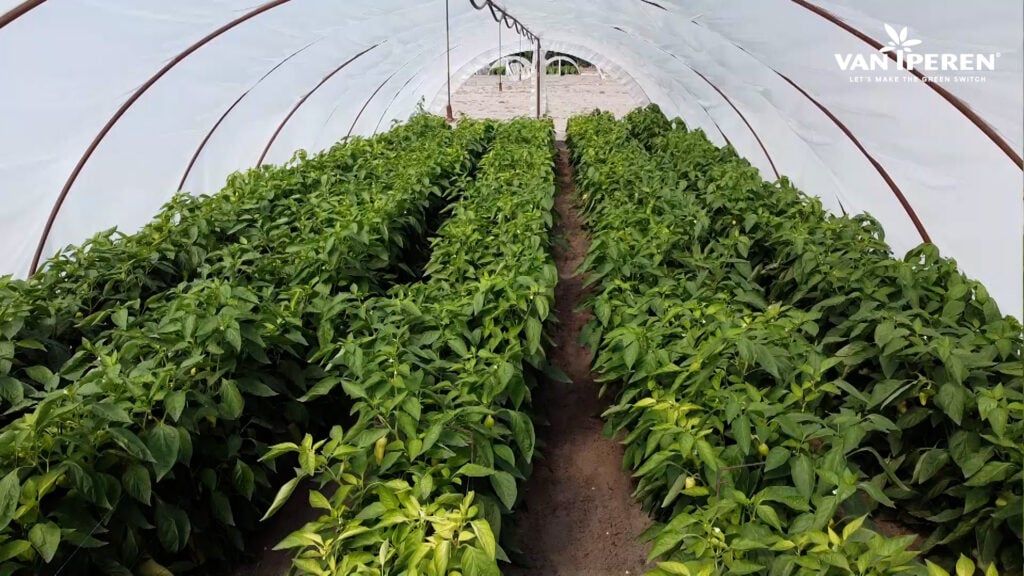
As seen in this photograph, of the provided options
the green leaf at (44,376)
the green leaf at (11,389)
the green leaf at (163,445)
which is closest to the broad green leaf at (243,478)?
the green leaf at (163,445)

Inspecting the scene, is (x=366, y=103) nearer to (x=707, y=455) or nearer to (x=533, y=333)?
(x=533, y=333)

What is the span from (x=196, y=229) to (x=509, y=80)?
28555 mm

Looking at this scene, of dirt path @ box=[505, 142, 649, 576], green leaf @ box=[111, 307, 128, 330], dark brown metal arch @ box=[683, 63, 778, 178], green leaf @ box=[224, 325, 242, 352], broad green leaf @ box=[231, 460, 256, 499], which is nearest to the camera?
green leaf @ box=[224, 325, 242, 352]

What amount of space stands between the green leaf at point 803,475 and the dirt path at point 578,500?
123cm

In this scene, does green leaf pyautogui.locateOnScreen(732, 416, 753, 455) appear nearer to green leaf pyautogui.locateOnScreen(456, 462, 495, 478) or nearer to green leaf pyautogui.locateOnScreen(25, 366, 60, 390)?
green leaf pyautogui.locateOnScreen(456, 462, 495, 478)

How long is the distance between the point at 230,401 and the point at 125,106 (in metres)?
3.73

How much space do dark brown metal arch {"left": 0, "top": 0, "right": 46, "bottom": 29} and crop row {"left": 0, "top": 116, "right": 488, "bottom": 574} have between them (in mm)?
1315

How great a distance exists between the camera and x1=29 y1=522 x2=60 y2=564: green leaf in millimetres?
1912

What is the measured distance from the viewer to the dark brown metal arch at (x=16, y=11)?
3.53 m

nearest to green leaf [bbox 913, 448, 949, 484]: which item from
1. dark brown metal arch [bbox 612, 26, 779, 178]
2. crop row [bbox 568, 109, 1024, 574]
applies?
crop row [bbox 568, 109, 1024, 574]

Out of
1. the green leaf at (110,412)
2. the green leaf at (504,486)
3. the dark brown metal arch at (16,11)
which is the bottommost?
the green leaf at (504,486)

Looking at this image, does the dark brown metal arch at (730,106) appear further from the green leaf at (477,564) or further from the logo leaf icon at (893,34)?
the green leaf at (477,564)

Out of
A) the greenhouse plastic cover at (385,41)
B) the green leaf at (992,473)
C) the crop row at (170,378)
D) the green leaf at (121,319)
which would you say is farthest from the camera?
the greenhouse plastic cover at (385,41)

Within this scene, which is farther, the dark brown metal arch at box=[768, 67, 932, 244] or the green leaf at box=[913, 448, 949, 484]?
the dark brown metal arch at box=[768, 67, 932, 244]
